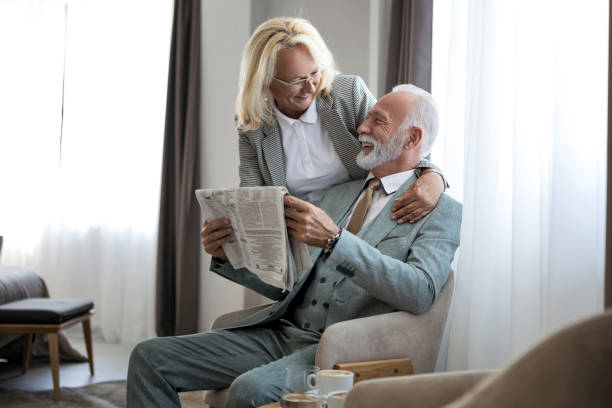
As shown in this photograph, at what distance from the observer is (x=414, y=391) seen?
1.06m

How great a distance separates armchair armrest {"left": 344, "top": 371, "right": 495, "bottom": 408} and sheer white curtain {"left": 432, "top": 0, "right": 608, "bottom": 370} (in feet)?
1.61

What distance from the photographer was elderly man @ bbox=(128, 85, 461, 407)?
1.63 meters

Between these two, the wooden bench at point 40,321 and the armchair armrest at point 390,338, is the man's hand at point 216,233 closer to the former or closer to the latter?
the armchair armrest at point 390,338

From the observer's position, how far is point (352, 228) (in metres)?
2.02

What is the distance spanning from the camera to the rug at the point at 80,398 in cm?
303

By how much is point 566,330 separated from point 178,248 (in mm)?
4042

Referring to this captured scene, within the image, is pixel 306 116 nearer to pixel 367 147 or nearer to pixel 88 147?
pixel 367 147

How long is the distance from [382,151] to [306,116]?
332 millimetres

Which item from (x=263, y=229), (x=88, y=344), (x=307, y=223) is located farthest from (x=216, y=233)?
(x=88, y=344)

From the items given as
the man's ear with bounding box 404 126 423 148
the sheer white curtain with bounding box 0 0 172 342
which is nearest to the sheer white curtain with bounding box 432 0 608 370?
the man's ear with bounding box 404 126 423 148

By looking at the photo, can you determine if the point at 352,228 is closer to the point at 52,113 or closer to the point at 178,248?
the point at 178,248

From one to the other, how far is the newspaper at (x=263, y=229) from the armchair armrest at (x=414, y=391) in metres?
0.58

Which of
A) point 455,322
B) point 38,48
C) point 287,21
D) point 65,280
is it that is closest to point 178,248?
point 65,280

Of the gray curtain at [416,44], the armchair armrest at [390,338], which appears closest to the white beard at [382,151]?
the armchair armrest at [390,338]
